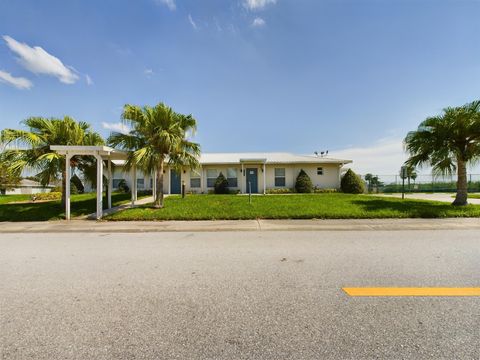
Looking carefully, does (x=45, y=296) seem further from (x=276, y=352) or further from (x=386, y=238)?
(x=386, y=238)

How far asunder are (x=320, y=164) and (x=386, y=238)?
46.4 ft

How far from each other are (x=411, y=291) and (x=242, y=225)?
5570mm

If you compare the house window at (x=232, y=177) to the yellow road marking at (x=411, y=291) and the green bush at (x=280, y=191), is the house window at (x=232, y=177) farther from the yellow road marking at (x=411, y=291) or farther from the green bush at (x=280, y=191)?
the yellow road marking at (x=411, y=291)

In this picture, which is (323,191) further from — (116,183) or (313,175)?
(116,183)

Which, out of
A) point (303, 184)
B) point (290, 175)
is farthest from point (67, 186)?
point (290, 175)

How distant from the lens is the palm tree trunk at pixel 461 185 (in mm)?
11280

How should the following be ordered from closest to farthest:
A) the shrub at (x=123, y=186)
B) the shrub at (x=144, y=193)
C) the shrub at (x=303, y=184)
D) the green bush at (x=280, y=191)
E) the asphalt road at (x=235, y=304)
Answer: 1. the asphalt road at (x=235, y=304)
2. the shrub at (x=144, y=193)
3. the shrub at (x=303, y=184)
4. the green bush at (x=280, y=191)
5. the shrub at (x=123, y=186)

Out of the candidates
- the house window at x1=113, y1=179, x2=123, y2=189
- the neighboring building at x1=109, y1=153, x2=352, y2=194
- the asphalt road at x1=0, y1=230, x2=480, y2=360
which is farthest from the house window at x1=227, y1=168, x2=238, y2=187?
the asphalt road at x1=0, y1=230, x2=480, y2=360

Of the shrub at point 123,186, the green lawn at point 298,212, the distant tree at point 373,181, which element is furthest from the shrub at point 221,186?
the distant tree at point 373,181

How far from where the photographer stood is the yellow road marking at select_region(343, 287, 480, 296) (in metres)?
3.21

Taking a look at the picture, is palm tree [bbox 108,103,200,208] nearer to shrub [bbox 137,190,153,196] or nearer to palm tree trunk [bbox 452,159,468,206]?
shrub [bbox 137,190,153,196]

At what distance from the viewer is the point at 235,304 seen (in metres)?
3.00

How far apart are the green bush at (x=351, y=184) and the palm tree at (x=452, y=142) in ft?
22.9

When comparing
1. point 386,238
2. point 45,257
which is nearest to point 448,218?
point 386,238
